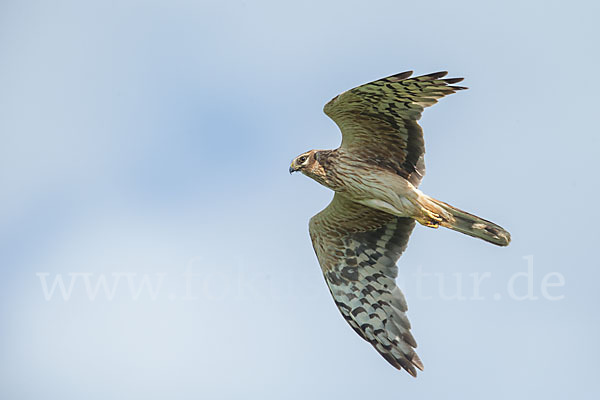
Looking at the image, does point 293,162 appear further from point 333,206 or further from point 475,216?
point 475,216

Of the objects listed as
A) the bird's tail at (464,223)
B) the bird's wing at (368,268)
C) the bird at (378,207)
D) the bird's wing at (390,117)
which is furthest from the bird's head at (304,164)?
the bird's tail at (464,223)

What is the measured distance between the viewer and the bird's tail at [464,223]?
985 centimetres

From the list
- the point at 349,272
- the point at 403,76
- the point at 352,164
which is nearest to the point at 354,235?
the point at 349,272

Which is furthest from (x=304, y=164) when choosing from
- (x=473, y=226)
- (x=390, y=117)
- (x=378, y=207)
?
(x=473, y=226)

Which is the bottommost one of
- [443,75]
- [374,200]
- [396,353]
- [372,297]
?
[396,353]

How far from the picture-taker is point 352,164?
33.3 feet

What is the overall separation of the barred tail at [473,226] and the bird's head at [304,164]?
1.57m

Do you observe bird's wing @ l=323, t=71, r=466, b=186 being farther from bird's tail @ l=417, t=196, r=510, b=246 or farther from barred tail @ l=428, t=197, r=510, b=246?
barred tail @ l=428, t=197, r=510, b=246

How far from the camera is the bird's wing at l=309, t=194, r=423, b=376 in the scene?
10.8 meters

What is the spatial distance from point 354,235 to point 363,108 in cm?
218

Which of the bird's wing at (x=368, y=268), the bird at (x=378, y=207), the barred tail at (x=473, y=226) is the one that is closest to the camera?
the bird at (x=378, y=207)

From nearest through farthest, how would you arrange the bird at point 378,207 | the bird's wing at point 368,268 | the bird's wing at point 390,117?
the bird's wing at point 390,117 < the bird at point 378,207 < the bird's wing at point 368,268

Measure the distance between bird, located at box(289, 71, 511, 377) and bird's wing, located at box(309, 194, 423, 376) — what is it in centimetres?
1

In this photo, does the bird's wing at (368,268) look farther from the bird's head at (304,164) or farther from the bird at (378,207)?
the bird's head at (304,164)
